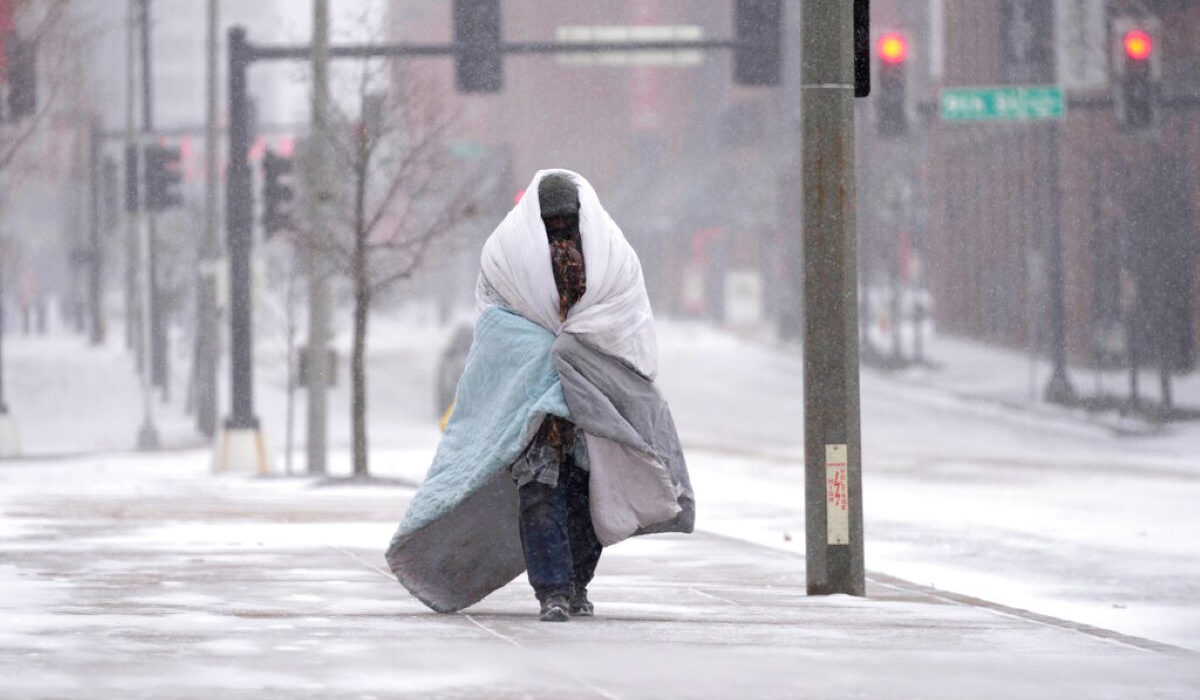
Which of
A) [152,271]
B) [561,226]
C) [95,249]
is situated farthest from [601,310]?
[95,249]

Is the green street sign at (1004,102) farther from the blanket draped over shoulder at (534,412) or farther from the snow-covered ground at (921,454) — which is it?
the blanket draped over shoulder at (534,412)

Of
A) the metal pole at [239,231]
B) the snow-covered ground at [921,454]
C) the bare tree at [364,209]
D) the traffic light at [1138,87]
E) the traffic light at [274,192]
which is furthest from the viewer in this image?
the traffic light at [1138,87]

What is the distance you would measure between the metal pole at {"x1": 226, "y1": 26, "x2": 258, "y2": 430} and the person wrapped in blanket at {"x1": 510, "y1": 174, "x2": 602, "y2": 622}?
17.9 metres

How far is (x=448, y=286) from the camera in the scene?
290ft

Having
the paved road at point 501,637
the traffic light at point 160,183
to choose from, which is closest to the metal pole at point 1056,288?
the traffic light at point 160,183

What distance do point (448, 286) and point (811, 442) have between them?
7861cm

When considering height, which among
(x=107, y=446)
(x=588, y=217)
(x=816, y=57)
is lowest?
(x=107, y=446)

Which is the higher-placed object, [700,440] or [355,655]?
[355,655]

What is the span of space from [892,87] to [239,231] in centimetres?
854

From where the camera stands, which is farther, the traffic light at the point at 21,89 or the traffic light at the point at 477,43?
the traffic light at the point at 21,89

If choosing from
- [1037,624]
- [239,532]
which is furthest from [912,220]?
[1037,624]

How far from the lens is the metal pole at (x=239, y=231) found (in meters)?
26.7

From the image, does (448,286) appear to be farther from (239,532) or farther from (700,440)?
(239,532)

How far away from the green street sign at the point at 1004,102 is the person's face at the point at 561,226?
2257cm
